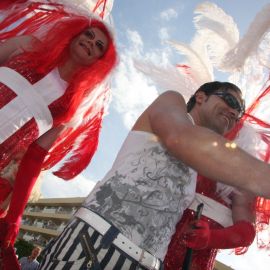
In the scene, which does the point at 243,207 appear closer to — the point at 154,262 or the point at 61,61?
the point at 154,262

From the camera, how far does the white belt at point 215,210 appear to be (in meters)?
2.29

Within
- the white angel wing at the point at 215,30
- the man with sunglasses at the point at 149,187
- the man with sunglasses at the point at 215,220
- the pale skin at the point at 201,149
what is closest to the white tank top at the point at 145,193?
the man with sunglasses at the point at 149,187

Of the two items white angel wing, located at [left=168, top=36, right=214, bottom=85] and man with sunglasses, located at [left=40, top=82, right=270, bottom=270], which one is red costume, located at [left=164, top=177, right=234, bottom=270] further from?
white angel wing, located at [left=168, top=36, right=214, bottom=85]

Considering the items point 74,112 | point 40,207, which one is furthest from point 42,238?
point 74,112

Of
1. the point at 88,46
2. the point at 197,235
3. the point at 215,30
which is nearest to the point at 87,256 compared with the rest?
the point at 197,235

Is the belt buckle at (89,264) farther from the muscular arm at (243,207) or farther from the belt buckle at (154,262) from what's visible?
the muscular arm at (243,207)

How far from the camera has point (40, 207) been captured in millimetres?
57062

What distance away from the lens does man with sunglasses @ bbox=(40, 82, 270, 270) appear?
3.73 feet

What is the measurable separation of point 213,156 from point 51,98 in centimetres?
143

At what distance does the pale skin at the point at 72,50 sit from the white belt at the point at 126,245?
120cm

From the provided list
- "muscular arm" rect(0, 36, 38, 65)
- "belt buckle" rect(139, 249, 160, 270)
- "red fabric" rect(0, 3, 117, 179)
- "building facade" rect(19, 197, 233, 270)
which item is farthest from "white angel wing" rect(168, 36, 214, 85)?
"building facade" rect(19, 197, 233, 270)

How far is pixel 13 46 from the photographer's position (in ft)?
7.70

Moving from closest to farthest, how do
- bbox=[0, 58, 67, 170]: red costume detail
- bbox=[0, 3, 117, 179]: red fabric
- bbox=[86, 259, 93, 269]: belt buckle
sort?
bbox=[86, 259, 93, 269]: belt buckle
bbox=[0, 58, 67, 170]: red costume detail
bbox=[0, 3, 117, 179]: red fabric

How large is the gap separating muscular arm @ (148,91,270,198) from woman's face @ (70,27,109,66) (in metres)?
1.38
